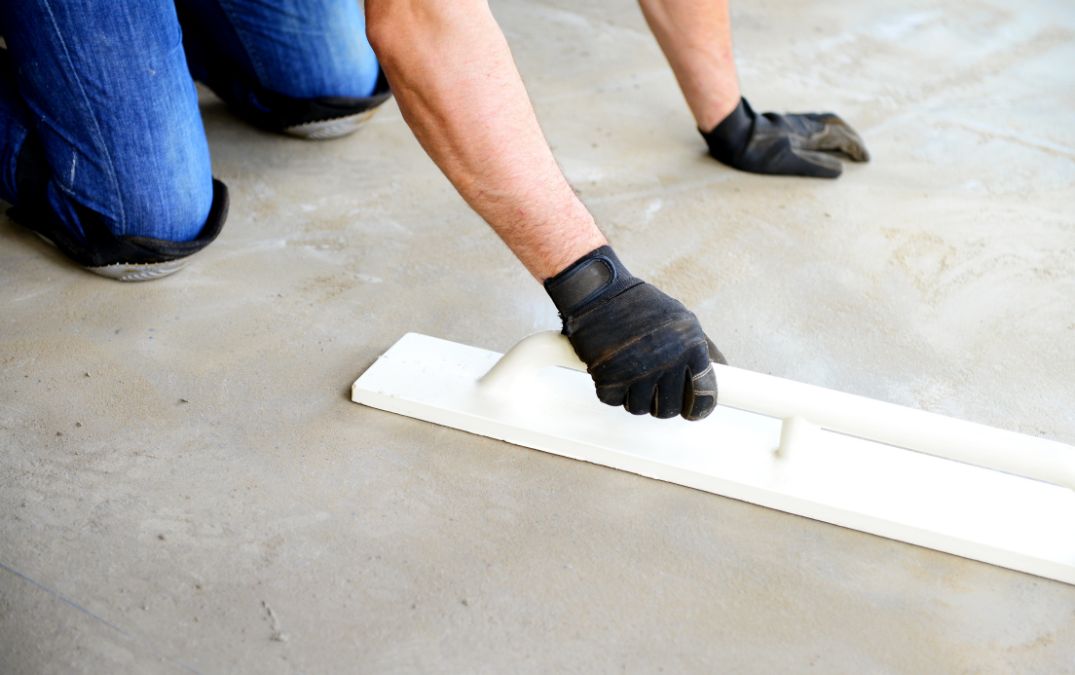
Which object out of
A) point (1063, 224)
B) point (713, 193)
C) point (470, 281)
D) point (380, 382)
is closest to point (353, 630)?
point (380, 382)

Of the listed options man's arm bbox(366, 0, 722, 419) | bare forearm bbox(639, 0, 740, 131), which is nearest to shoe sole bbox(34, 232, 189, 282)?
man's arm bbox(366, 0, 722, 419)

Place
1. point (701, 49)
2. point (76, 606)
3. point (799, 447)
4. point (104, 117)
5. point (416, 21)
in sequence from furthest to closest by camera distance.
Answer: point (701, 49), point (104, 117), point (799, 447), point (416, 21), point (76, 606)

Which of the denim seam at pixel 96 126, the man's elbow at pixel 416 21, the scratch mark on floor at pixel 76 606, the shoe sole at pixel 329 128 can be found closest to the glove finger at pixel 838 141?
the shoe sole at pixel 329 128

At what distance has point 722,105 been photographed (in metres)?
2.35

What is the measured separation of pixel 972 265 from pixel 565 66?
4.24 feet

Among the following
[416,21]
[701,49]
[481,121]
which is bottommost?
[701,49]

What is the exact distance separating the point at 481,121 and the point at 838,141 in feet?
4.46

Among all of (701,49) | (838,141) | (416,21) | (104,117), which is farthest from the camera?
(838,141)

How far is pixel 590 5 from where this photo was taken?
330cm

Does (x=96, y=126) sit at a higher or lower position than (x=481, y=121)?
lower

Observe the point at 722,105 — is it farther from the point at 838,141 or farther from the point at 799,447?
the point at 799,447

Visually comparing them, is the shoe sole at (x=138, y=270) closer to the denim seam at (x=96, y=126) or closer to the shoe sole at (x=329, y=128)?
the denim seam at (x=96, y=126)

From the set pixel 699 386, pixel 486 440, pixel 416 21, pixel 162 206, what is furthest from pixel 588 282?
pixel 162 206

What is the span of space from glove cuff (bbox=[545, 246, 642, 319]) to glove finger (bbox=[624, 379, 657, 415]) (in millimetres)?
131
